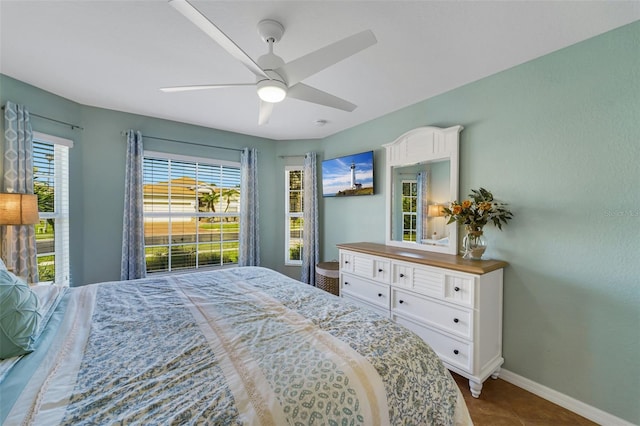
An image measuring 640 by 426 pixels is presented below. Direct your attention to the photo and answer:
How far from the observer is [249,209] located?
3.95 m

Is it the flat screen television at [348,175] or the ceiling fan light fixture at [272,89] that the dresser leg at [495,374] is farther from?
the ceiling fan light fixture at [272,89]

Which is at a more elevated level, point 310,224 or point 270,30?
point 270,30

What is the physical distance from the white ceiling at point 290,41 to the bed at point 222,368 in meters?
1.71

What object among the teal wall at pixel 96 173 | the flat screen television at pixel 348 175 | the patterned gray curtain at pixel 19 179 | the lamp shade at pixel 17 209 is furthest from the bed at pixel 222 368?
the flat screen television at pixel 348 175

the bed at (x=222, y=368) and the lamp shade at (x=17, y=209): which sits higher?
the lamp shade at (x=17, y=209)

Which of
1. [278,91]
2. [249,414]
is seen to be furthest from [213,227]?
[249,414]

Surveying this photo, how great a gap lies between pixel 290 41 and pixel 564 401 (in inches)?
124

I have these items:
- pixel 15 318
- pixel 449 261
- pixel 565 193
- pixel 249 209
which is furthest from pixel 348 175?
pixel 15 318

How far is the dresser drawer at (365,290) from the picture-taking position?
8.27ft

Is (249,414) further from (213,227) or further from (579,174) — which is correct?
(213,227)

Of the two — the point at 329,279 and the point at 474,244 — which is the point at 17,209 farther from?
the point at 474,244

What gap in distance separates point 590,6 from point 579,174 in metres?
1.00

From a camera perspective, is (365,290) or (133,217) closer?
(365,290)

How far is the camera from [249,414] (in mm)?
772
